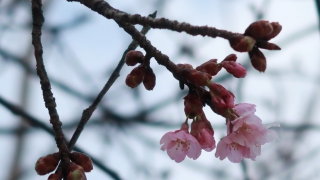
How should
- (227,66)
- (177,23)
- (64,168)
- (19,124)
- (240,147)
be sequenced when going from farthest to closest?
(19,124), (240,147), (227,66), (64,168), (177,23)

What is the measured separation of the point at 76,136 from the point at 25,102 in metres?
5.64

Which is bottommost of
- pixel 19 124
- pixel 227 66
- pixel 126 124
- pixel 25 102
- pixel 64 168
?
pixel 64 168

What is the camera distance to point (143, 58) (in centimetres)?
89

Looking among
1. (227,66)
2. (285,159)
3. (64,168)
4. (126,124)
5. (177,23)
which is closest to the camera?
(177,23)

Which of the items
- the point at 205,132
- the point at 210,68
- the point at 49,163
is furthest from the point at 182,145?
the point at 49,163

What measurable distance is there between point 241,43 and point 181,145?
468 mm

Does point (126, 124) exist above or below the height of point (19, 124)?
below

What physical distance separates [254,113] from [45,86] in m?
0.52

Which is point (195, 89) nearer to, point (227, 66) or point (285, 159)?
point (227, 66)

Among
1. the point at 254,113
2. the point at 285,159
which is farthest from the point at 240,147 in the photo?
the point at 285,159

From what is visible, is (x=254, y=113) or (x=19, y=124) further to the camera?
(x=19, y=124)

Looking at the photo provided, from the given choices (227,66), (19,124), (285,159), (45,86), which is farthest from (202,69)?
(285,159)

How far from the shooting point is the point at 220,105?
850mm

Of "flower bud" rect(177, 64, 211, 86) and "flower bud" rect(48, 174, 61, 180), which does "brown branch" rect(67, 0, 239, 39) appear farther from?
"flower bud" rect(48, 174, 61, 180)
